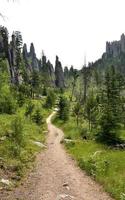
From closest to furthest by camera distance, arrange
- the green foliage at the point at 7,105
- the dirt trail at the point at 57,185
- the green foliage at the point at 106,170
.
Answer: the dirt trail at the point at 57,185 → the green foliage at the point at 106,170 → the green foliage at the point at 7,105

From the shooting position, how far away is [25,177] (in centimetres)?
2289

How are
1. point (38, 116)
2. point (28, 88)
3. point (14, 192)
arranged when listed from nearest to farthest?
point (14, 192), point (38, 116), point (28, 88)

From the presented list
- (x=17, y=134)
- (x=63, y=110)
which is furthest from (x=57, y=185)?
(x=63, y=110)

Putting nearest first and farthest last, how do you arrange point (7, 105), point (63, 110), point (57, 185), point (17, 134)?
point (57, 185) < point (17, 134) < point (7, 105) < point (63, 110)

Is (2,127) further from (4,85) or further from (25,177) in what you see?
(4,85)

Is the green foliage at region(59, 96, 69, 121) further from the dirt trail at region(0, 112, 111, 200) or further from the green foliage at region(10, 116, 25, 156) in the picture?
the dirt trail at region(0, 112, 111, 200)

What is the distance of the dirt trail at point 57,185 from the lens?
751 inches

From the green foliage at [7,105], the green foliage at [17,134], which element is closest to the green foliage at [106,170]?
the green foliage at [17,134]

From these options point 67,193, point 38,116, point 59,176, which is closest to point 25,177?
point 59,176

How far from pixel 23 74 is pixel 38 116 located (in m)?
66.6

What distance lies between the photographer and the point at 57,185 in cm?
2147

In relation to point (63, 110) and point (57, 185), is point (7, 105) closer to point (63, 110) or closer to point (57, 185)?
point (63, 110)

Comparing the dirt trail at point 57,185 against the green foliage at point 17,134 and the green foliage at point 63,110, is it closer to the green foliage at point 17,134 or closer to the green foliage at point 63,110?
the green foliage at point 17,134

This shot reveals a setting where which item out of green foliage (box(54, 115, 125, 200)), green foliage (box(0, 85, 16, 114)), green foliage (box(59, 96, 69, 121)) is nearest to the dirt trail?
green foliage (box(54, 115, 125, 200))
